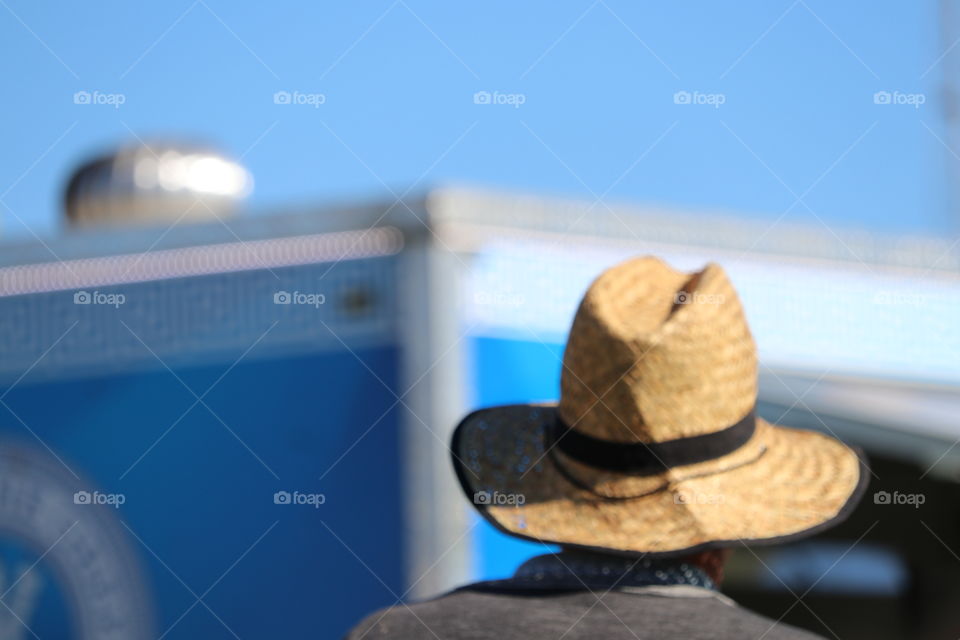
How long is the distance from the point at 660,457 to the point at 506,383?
3.34 metres

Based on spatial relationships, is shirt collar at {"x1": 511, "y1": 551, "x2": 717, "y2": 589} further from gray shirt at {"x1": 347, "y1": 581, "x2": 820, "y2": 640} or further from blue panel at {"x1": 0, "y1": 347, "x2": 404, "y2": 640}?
blue panel at {"x1": 0, "y1": 347, "x2": 404, "y2": 640}

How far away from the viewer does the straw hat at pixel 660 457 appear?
1.77 metres

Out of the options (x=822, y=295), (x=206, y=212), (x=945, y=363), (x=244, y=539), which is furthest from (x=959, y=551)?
(x=206, y=212)

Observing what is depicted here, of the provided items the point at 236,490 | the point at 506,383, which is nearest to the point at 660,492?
the point at 506,383

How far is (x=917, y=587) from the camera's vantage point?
6.55m

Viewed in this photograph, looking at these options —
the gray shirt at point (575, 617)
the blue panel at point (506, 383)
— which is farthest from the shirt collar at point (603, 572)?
the blue panel at point (506, 383)

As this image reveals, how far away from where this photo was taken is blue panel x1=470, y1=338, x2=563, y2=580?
495 cm

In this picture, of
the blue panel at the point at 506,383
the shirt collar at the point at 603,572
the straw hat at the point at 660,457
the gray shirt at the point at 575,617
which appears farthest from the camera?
the blue panel at the point at 506,383

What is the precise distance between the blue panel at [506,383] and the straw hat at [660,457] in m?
2.99

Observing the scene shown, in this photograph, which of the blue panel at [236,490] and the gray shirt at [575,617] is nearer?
the gray shirt at [575,617]

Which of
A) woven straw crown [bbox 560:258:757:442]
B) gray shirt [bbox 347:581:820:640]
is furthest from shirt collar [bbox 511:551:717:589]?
woven straw crown [bbox 560:258:757:442]

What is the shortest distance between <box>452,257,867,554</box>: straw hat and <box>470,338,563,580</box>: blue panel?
118 inches

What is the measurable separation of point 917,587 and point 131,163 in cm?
445

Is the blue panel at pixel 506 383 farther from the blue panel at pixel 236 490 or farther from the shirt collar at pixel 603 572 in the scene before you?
the shirt collar at pixel 603 572
